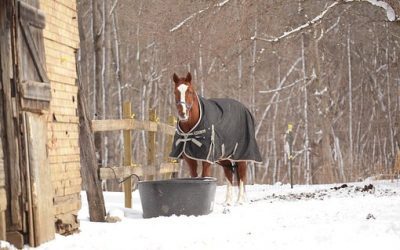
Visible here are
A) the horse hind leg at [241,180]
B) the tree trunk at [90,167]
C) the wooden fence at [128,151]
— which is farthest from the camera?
the horse hind leg at [241,180]

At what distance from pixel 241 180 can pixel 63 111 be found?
5153 millimetres

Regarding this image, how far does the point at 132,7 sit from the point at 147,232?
27.6 metres

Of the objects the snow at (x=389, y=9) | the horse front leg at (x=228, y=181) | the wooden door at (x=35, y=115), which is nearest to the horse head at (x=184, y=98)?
the horse front leg at (x=228, y=181)

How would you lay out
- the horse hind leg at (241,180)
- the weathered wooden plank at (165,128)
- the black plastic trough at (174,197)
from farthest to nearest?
the weathered wooden plank at (165,128) → the horse hind leg at (241,180) → the black plastic trough at (174,197)

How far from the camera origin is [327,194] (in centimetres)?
1500

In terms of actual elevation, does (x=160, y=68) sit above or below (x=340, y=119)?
above

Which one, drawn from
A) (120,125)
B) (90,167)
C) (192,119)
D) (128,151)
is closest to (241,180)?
(192,119)

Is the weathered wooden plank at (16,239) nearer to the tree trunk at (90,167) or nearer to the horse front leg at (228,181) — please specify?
the tree trunk at (90,167)

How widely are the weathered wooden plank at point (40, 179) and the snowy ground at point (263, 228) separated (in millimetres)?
179

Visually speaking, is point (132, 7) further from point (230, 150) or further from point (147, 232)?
point (147, 232)

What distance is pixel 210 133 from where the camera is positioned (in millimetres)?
12383

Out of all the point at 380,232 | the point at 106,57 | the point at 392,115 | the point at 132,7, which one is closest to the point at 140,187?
the point at 380,232

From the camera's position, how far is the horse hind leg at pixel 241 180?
44.5ft

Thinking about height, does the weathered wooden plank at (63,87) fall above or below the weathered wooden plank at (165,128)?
Answer: above
